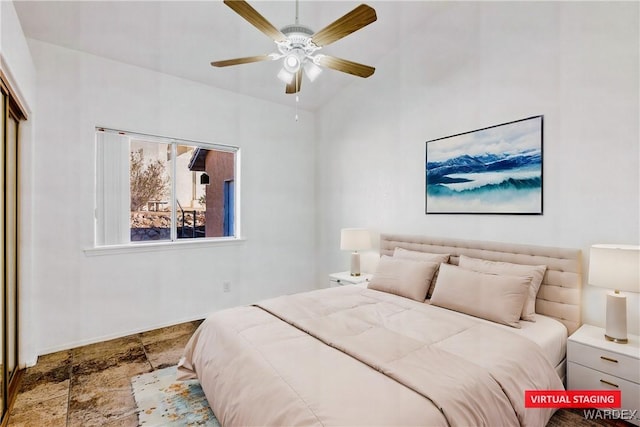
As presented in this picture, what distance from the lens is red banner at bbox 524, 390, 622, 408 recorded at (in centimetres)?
168

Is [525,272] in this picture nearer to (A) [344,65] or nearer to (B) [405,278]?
(B) [405,278]

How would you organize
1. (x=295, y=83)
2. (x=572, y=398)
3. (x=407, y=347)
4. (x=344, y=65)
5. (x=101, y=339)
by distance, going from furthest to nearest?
(x=101, y=339) < (x=295, y=83) < (x=344, y=65) < (x=572, y=398) < (x=407, y=347)

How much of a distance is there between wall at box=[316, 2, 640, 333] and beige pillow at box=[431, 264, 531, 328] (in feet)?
1.75

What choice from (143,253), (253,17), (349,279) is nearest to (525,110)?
(253,17)

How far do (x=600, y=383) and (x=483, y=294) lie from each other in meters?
0.80

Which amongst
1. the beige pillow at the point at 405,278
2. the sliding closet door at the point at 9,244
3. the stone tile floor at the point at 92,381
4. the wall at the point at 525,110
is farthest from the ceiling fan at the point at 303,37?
the stone tile floor at the point at 92,381

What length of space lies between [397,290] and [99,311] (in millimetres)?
2976

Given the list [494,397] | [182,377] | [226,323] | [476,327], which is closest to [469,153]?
[476,327]

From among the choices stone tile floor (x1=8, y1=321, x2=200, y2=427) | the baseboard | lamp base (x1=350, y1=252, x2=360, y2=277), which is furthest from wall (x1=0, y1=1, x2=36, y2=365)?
lamp base (x1=350, y1=252, x2=360, y2=277)

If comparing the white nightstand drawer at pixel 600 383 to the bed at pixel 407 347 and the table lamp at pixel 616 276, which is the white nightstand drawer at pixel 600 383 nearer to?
the bed at pixel 407 347

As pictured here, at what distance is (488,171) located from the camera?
2.84 metres

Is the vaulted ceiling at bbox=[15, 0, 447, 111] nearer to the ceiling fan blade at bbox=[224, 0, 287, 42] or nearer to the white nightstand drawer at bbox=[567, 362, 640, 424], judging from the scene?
the ceiling fan blade at bbox=[224, 0, 287, 42]

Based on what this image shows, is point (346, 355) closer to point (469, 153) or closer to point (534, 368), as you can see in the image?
point (534, 368)

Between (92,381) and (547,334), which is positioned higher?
(547,334)
